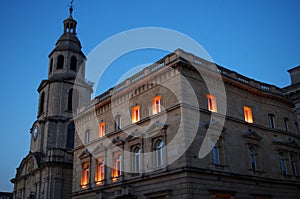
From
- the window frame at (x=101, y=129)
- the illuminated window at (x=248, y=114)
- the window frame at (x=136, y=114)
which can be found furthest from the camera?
the window frame at (x=101, y=129)

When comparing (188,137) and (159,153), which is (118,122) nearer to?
(159,153)

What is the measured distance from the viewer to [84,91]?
50562 mm

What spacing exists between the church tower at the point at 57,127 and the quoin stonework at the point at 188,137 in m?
9.97

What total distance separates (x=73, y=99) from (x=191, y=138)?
30020 millimetres

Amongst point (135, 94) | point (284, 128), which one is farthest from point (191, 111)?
point (284, 128)

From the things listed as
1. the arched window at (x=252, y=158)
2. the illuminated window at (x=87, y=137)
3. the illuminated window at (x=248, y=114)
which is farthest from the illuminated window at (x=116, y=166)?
the illuminated window at (x=248, y=114)

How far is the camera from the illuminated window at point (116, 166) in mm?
27050

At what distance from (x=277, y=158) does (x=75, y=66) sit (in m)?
33.6

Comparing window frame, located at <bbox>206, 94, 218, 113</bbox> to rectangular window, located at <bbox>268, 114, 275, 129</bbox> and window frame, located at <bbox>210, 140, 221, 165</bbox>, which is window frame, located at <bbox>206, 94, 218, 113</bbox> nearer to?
window frame, located at <bbox>210, 140, 221, 165</bbox>

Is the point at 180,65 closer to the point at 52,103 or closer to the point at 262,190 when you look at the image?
the point at 262,190

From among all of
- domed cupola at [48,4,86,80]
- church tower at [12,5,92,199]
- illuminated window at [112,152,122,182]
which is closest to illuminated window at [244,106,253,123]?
illuminated window at [112,152,122,182]

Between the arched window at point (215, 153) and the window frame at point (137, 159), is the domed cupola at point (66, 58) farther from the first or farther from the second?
the arched window at point (215, 153)

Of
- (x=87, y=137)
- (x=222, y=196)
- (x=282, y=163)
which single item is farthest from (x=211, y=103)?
(x=87, y=137)

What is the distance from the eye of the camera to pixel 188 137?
22.2 m
